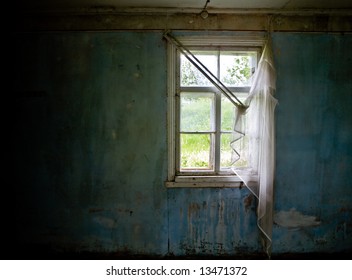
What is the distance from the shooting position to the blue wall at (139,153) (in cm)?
243

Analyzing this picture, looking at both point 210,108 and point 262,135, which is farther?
point 210,108

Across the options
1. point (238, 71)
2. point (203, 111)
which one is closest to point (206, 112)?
point (203, 111)

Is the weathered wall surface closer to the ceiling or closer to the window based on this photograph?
the ceiling

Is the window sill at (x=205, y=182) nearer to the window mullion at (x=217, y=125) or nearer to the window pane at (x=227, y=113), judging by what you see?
the window mullion at (x=217, y=125)

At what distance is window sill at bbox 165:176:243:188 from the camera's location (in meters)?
2.48

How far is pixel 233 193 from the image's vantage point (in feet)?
8.29

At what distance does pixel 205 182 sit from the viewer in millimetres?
2496

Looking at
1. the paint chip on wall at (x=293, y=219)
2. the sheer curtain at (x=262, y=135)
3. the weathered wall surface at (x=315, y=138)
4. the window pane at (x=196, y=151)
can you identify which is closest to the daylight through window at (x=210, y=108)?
the window pane at (x=196, y=151)

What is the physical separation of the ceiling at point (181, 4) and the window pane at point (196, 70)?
1.47ft

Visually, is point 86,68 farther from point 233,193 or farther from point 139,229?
point 233,193

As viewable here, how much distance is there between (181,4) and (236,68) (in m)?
0.81

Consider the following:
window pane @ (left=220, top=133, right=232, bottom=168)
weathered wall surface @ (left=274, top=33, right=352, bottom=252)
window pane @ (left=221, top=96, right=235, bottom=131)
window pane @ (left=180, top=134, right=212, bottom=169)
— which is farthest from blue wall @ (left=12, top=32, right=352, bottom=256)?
window pane @ (left=221, top=96, right=235, bottom=131)

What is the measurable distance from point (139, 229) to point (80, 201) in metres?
0.67

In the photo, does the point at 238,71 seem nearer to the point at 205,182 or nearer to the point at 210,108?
the point at 210,108
